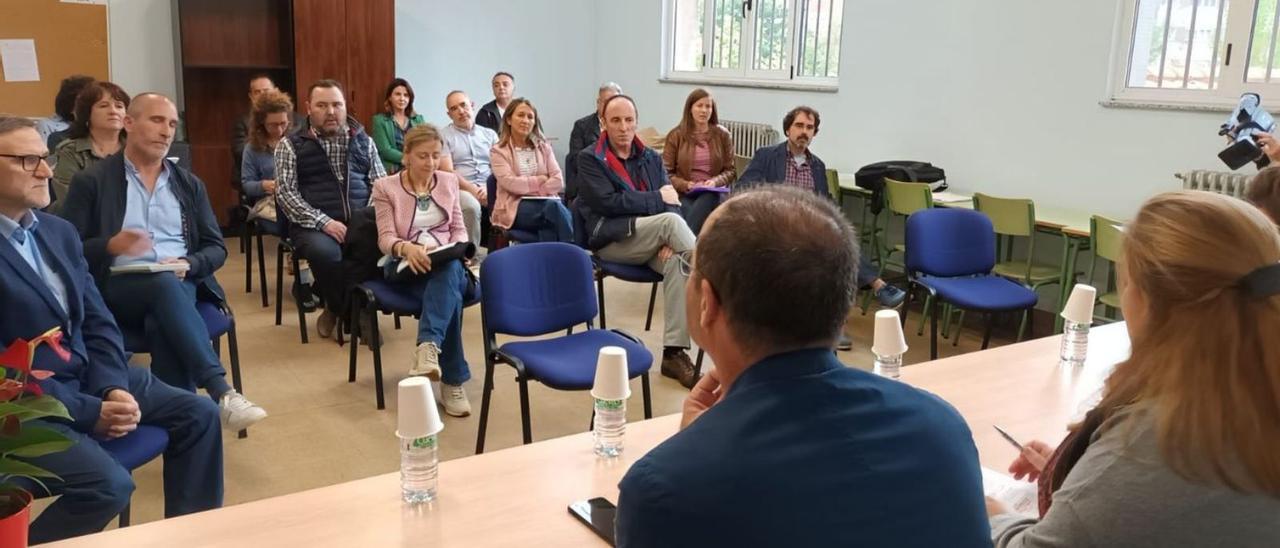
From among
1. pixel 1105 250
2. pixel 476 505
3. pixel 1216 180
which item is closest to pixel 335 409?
pixel 476 505

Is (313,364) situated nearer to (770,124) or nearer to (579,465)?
(579,465)

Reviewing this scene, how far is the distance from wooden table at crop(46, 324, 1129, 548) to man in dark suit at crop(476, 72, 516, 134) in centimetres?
538

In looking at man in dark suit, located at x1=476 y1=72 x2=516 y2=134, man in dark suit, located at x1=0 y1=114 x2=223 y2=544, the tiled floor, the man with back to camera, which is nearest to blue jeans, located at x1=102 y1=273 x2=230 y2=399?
the tiled floor

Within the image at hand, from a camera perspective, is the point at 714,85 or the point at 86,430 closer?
the point at 86,430

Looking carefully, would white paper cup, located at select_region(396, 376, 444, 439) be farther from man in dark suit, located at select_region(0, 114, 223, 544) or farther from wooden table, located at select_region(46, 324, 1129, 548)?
man in dark suit, located at select_region(0, 114, 223, 544)

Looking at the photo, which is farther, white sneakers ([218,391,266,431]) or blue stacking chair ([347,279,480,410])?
blue stacking chair ([347,279,480,410])

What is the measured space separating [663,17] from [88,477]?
6655 mm

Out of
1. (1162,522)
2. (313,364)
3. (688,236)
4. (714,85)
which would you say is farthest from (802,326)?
(714,85)

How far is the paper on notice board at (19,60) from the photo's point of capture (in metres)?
6.16

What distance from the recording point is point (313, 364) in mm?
4258

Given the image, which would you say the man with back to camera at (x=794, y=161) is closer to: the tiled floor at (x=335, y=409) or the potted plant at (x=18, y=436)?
the tiled floor at (x=335, y=409)

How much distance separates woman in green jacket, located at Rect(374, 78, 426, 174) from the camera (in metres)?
6.53

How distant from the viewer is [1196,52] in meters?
4.68

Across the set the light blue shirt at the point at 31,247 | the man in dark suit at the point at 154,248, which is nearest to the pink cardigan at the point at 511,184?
the man in dark suit at the point at 154,248
